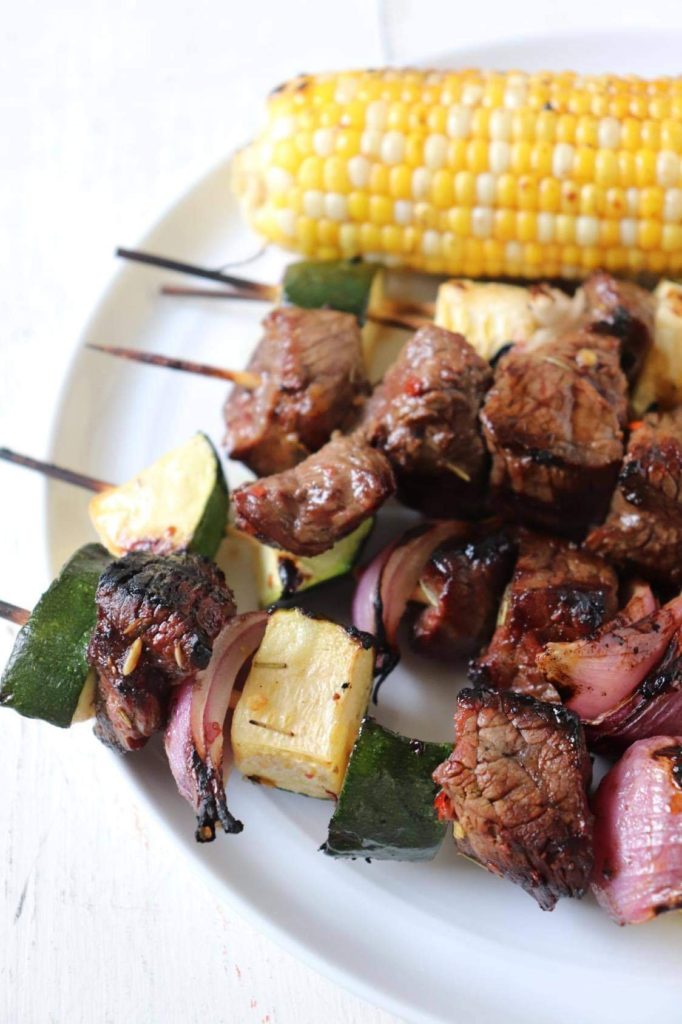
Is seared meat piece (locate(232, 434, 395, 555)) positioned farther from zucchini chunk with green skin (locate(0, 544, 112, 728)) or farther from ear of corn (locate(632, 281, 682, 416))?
ear of corn (locate(632, 281, 682, 416))

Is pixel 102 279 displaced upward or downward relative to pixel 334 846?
upward

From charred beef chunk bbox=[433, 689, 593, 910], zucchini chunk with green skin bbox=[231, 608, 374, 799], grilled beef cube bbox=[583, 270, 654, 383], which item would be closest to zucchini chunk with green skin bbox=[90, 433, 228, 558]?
zucchini chunk with green skin bbox=[231, 608, 374, 799]

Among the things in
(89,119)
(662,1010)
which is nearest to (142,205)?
(89,119)

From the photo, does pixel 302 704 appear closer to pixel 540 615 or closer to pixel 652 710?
pixel 540 615

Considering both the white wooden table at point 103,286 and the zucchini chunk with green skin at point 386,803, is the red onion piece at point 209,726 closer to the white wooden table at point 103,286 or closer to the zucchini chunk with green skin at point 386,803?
the zucchini chunk with green skin at point 386,803

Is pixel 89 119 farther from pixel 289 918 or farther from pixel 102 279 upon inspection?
pixel 289 918

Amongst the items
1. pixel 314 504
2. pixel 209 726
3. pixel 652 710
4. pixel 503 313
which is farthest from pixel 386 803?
pixel 503 313

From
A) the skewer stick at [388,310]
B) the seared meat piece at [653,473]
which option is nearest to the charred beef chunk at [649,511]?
the seared meat piece at [653,473]
